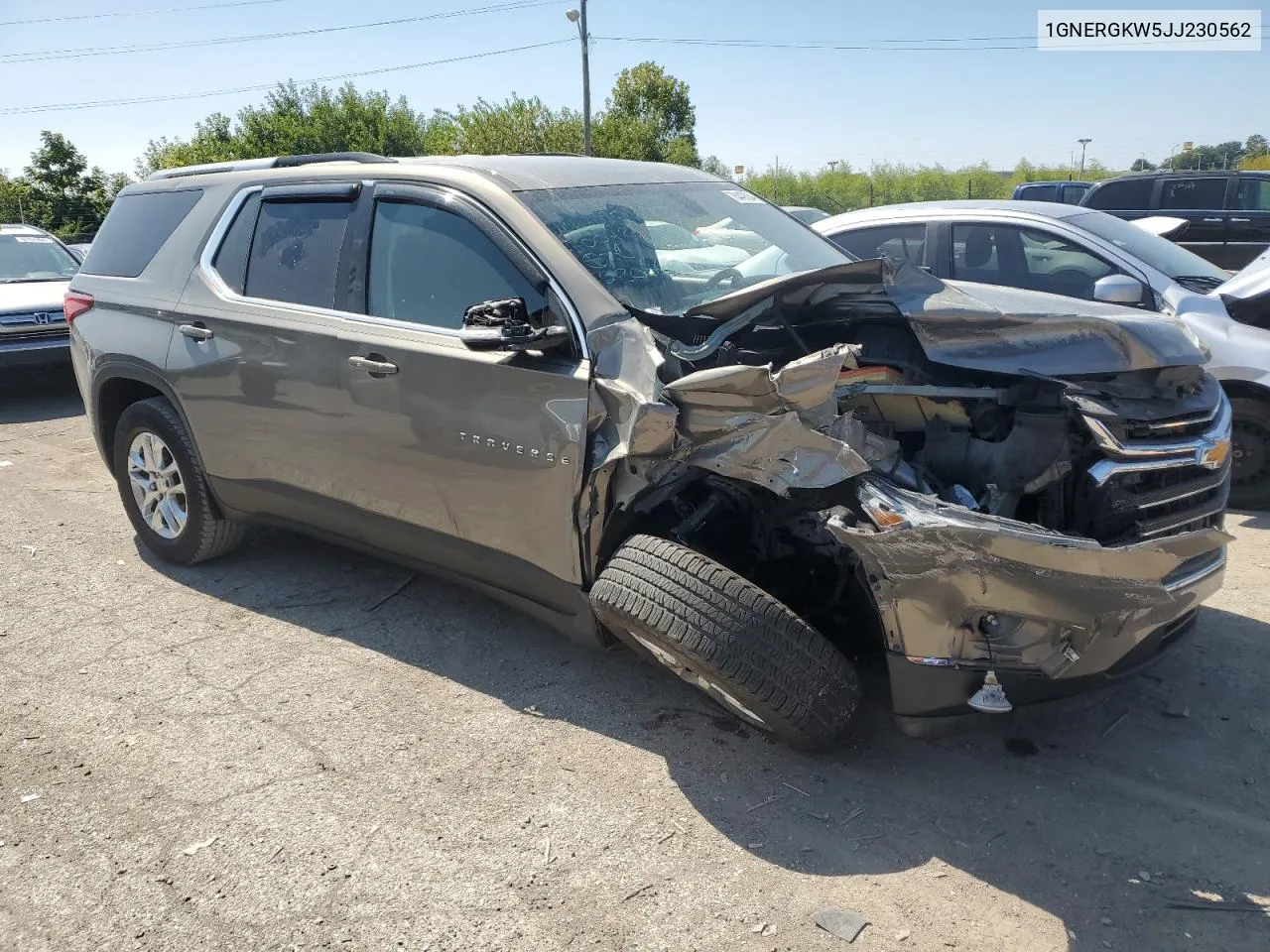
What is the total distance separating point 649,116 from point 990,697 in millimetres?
38272

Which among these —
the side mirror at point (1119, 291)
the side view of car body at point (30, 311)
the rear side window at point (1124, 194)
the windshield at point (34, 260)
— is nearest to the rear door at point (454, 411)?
the side mirror at point (1119, 291)

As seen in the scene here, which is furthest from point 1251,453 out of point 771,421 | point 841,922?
point 841,922

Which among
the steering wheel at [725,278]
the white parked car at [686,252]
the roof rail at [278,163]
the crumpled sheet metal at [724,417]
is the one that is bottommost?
the crumpled sheet metal at [724,417]

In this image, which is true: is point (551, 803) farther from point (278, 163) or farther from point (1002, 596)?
point (278, 163)

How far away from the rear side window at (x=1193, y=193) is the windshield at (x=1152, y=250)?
6006 millimetres

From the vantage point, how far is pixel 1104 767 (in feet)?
10.5

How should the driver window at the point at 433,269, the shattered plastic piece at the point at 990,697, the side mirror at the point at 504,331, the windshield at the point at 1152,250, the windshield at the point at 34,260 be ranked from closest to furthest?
the shattered plastic piece at the point at 990,697 → the side mirror at the point at 504,331 → the driver window at the point at 433,269 → the windshield at the point at 1152,250 → the windshield at the point at 34,260

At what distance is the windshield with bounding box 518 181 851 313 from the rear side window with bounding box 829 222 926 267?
81.3 inches

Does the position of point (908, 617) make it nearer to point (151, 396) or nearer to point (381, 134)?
point (151, 396)

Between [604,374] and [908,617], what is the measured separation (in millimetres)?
1217

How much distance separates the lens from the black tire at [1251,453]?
5.47 metres

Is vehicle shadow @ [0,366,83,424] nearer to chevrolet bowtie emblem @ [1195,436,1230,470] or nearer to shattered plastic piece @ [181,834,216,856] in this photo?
shattered plastic piece @ [181,834,216,856]

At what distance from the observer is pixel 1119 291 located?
5.29m

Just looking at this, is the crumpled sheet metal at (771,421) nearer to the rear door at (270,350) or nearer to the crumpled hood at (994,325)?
the crumpled hood at (994,325)
